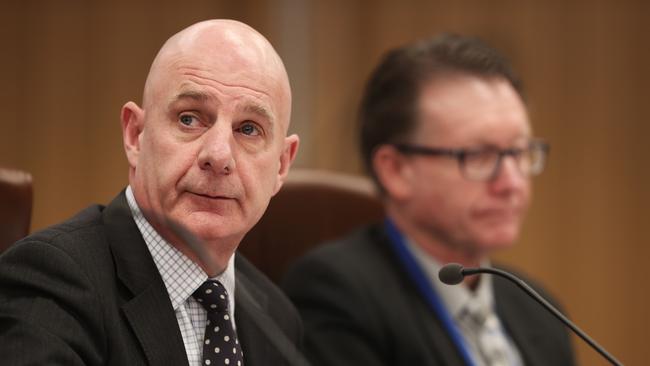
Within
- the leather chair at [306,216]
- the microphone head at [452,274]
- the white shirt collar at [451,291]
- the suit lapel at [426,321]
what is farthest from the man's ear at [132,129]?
the white shirt collar at [451,291]

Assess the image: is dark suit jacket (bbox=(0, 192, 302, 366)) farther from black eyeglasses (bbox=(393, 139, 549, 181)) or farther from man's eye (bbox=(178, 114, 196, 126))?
black eyeglasses (bbox=(393, 139, 549, 181))

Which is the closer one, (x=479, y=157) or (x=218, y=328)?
(x=218, y=328)

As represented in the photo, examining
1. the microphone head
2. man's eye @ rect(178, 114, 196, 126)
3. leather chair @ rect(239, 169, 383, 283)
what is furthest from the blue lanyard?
man's eye @ rect(178, 114, 196, 126)

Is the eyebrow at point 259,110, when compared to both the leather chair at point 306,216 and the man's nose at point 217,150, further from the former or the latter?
the leather chair at point 306,216

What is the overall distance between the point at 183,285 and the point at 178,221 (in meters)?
0.10

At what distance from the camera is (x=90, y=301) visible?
127 cm

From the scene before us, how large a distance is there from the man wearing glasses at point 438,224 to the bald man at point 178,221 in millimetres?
939

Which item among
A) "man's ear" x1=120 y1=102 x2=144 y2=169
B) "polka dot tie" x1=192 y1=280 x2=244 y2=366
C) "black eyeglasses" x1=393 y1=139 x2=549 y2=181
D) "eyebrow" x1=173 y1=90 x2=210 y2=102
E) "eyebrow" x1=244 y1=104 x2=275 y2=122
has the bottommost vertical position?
"black eyeglasses" x1=393 y1=139 x2=549 y2=181

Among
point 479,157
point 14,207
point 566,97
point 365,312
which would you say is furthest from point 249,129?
point 566,97

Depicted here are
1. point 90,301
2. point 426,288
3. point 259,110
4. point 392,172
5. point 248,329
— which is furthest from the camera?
point 392,172

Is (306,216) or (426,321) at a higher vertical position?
(306,216)

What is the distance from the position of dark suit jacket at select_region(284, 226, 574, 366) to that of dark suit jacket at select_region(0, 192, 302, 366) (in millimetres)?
821

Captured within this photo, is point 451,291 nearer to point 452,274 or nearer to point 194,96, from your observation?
point 452,274

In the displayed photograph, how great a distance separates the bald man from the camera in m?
1.28
